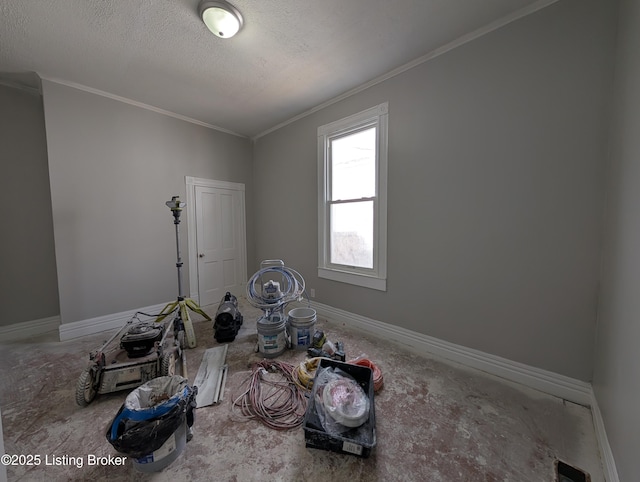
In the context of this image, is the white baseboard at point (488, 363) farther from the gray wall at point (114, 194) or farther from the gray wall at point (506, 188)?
the gray wall at point (114, 194)

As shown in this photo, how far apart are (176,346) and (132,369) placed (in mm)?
412

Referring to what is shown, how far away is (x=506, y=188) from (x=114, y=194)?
4.20 m

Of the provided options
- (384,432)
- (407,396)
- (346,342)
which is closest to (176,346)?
(346,342)

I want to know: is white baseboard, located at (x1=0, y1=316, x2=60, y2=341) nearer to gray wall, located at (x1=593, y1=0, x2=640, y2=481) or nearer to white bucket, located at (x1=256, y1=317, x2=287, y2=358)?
white bucket, located at (x1=256, y1=317, x2=287, y2=358)

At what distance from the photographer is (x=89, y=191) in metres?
2.87

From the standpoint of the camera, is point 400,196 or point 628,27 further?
point 400,196

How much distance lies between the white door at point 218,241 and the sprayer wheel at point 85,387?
2.10m

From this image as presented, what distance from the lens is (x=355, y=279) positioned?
2996mm

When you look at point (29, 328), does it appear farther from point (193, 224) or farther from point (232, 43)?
point (232, 43)

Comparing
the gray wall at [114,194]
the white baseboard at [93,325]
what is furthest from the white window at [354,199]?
the white baseboard at [93,325]

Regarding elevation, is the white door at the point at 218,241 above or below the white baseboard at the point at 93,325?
above

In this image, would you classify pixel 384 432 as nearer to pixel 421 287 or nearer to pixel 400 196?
pixel 421 287

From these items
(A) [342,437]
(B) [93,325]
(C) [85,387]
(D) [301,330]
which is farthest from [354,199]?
(B) [93,325]

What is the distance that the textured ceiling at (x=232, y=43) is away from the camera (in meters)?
1.80
